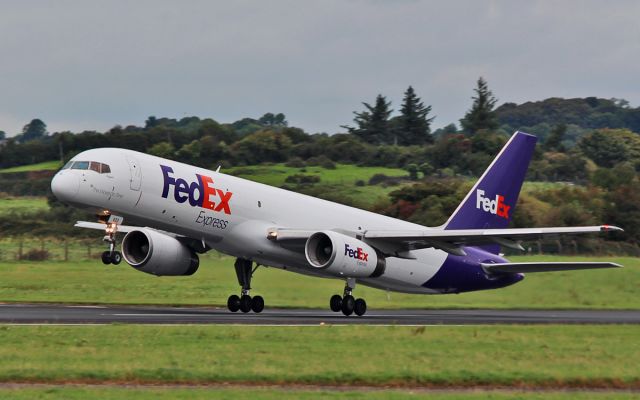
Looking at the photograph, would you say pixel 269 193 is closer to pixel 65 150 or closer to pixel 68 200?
pixel 68 200

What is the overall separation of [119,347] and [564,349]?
8.93 m

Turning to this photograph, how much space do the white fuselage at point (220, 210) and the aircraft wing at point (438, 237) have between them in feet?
2.89

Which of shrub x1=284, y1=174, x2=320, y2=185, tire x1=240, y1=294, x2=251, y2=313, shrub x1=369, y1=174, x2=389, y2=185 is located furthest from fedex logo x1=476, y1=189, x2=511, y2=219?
shrub x1=369, y1=174, x2=389, y2=185

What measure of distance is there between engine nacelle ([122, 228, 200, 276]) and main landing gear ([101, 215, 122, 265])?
347 centimetres

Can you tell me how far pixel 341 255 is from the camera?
105ft

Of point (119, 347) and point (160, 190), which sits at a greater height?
point (160, 190)

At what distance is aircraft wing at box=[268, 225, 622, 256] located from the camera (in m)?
32.7

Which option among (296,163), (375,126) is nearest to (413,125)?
(375,126)

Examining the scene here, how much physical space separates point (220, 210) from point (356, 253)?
4.18m

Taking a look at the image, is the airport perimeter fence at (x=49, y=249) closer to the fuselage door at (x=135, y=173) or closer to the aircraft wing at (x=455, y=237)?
the fuselage door at (x=135, y=173)

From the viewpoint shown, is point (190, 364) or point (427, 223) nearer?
point (190, 364)

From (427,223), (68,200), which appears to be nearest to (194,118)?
(427,223)

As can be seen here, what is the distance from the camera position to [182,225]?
3209cm

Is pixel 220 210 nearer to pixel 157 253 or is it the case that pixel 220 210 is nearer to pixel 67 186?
pixel 157 253
